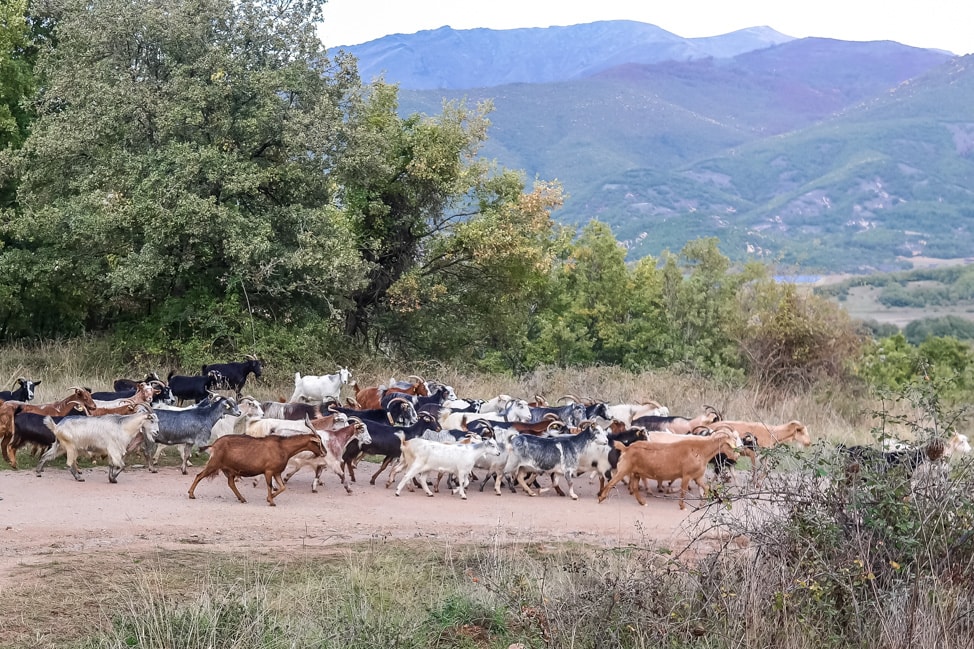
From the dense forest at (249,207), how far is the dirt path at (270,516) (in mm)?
8676

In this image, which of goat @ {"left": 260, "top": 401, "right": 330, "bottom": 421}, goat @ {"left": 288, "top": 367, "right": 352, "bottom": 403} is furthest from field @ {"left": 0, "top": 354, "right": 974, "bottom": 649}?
goat @ {"left": 288, "top": 367, "right": 352, "bottom": 403}

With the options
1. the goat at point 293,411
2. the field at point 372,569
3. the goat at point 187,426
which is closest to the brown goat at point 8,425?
the field at point 372,569

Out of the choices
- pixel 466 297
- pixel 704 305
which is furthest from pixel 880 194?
pixel 466 297

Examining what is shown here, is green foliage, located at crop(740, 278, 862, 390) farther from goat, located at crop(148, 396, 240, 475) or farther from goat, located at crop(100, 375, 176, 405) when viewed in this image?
goat, located at crop(148, 396, 240, 475)

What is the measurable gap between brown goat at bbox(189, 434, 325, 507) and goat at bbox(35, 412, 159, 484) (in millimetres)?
1208

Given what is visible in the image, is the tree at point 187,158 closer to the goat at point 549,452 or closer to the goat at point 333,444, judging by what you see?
the goat at point 333,444

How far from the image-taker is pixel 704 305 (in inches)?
1558

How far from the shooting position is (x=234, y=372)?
18750 mm

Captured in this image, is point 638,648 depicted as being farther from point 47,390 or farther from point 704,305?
point 704,305

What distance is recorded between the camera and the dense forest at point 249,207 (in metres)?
21.5

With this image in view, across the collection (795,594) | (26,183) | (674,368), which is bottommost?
(674,368)

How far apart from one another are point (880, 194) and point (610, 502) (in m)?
197

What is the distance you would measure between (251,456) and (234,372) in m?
6.93

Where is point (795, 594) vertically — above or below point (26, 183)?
below
